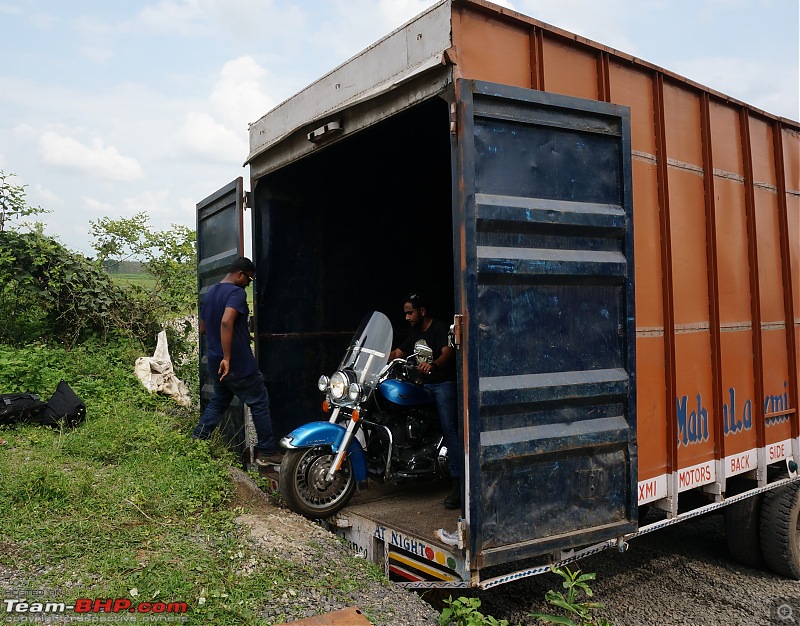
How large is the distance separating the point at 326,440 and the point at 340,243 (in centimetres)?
273

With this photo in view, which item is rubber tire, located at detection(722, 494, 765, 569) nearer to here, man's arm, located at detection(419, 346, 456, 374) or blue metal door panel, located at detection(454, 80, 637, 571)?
blue metal door panel, located at detection(454, 80, 637, 571)

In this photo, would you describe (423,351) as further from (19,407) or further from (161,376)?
(161,376)

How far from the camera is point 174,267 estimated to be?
32.3 feet

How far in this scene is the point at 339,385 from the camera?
4.57 metres

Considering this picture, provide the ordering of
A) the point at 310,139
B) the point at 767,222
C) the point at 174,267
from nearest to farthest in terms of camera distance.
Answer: the point at 310,139 → the point at 767,222 → the point at 174,267

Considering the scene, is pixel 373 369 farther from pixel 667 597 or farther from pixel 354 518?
pixel 667 597

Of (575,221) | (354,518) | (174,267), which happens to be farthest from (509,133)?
(174,267)

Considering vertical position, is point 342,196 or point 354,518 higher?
point 342,196

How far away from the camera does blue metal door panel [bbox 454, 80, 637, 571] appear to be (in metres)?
3.24

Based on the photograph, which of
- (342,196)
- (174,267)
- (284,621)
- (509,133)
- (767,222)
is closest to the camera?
(284,621)

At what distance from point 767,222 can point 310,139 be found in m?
3.74

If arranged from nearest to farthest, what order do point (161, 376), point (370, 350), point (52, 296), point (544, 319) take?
point (544, 319), point (370, 350), point (161, 376), point (52, 296)

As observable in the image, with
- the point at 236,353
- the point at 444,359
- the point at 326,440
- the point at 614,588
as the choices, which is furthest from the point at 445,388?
the point at 614,588

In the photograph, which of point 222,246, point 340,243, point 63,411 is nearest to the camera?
point 222,246
